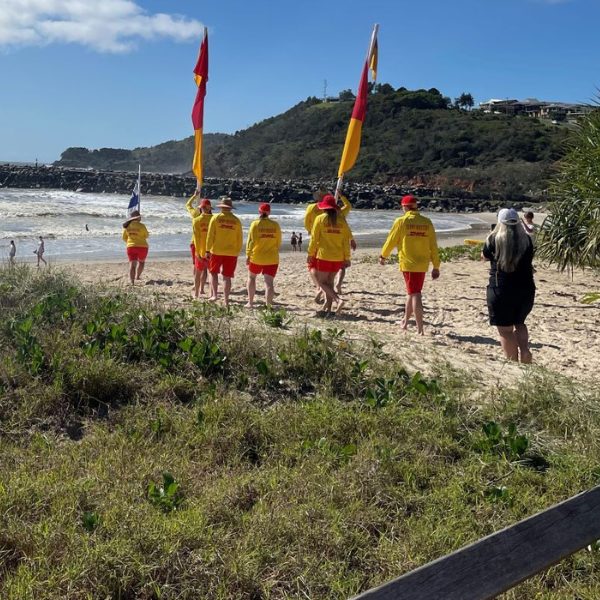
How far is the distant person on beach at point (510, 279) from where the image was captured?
5.57 m

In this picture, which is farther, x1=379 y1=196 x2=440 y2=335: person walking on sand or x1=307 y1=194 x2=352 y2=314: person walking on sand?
x1=307 y1=194 x2=352 y2=314: person walking on sand

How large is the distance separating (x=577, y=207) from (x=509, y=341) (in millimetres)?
5137

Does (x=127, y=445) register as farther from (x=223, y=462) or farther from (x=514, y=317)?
(x=514, y=317)

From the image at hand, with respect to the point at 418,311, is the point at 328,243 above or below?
above

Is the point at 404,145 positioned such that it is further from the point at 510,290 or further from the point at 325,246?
the point at 510,290

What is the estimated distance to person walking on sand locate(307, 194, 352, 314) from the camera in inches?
312

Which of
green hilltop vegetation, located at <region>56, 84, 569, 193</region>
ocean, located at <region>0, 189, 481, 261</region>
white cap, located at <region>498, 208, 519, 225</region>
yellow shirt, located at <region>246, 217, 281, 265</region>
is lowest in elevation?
ocean, located at <region>0, 189, 481, 261</region>

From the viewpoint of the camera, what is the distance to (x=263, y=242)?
8266 mm

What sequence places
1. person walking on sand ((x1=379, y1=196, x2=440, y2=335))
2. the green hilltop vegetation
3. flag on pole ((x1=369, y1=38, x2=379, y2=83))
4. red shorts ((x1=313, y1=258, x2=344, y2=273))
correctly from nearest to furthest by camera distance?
person walking on sand ((x1=379, y1=196, x2=440, y2=335)) → red shorts ((x1=313, y1=258, x2=344, y2=273)) → flag on pole ((x1=369, y1=38, x2=379, y2=83)) → the green hilltop vegetation

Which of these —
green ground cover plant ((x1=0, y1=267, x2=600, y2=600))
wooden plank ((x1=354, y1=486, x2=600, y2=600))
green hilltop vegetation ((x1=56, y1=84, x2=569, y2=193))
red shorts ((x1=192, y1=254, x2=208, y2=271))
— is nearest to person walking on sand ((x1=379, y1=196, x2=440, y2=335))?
green ground cover plant ((x1=0, y1=267, x2=600, y2=600))

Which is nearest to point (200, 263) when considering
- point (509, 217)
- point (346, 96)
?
point (509, 217)

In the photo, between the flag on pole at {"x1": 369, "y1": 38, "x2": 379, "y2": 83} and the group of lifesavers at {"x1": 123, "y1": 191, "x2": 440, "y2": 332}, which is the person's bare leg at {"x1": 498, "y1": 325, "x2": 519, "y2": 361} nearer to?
the group of lifesavers at {"x1": 123, "y1": 191, "x2": 440, "y2": 332}

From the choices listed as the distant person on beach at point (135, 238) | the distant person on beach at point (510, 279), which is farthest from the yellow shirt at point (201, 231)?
the distant person on beach at point (510, 279)

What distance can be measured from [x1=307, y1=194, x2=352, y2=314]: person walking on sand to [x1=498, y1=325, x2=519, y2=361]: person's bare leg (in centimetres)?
265
